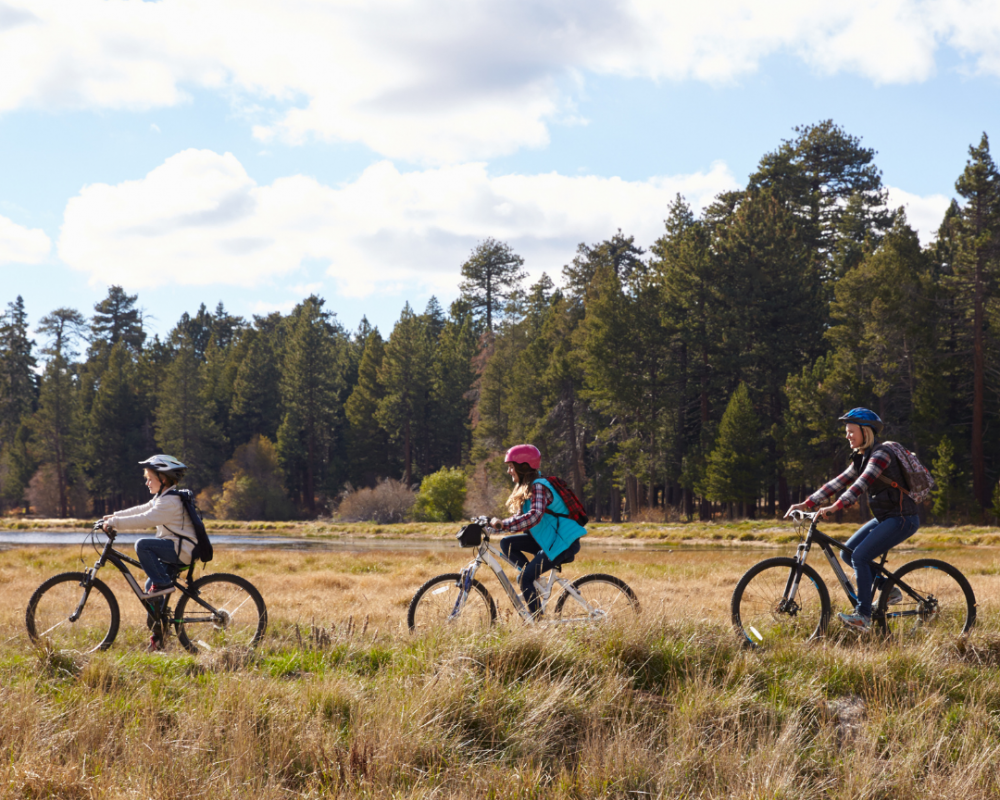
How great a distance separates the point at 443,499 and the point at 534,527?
5545cm

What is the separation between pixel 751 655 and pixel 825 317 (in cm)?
5010

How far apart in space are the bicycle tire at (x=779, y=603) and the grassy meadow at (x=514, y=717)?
23cm

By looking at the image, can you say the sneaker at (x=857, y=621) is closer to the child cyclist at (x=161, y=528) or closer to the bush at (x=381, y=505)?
the child cyclist at (x=161, y=528)

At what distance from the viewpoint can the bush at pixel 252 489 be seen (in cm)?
7281

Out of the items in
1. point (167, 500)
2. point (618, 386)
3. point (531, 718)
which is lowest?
point (531, 718)

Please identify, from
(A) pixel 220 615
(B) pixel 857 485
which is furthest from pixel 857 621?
(A) pixel 220 615

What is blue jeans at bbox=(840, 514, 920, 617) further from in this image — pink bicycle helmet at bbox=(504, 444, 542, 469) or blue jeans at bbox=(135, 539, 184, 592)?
blue jeans at bbox=(135, 539, 184, 592)

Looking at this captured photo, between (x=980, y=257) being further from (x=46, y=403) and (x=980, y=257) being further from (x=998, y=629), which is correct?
(x=46, y=403)

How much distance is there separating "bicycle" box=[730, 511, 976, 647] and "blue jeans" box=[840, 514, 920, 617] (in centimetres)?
9

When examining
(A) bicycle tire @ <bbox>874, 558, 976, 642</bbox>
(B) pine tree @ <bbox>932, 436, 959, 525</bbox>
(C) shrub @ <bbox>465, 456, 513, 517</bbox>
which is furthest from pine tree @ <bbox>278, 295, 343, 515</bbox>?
(A) bicycle tire @ <bbox>874, 558, 976, 642</bbox>

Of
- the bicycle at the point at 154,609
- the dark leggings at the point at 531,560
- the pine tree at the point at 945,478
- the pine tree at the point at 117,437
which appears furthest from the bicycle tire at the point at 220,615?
the pine tree at the point at 117,437

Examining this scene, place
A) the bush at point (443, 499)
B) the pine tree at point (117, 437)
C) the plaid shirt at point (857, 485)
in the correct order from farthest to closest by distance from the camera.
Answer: the pine tree at point (117, 437) < the bush at point (443, 499) < the plaid shirt at point (857, 485)

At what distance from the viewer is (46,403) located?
86.1 m

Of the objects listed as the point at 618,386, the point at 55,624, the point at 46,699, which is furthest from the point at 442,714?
the point at 618,386
